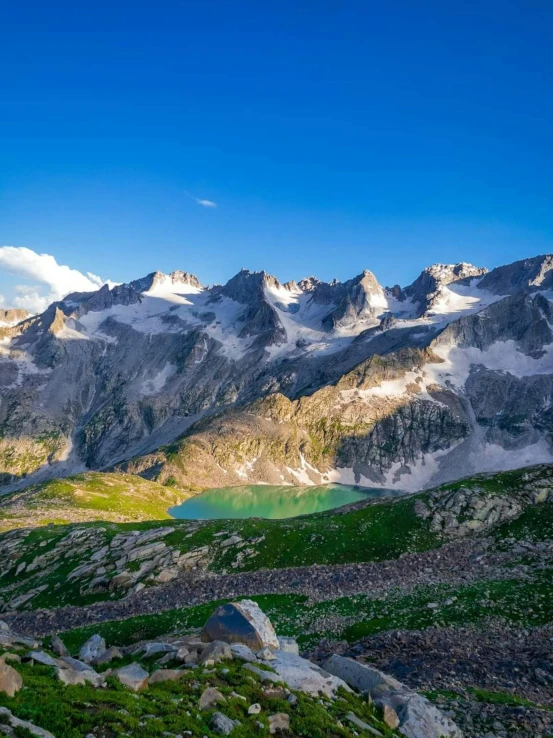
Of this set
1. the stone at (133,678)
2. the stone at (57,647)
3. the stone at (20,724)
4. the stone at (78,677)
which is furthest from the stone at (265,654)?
the stone at (20,724)

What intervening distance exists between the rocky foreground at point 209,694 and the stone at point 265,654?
62mm

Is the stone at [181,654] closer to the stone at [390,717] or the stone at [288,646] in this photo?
the stone at [288,646]

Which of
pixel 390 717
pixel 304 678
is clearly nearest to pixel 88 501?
pixel 304 678

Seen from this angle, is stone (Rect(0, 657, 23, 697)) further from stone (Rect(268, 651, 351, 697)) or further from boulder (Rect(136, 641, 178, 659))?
stone (Rect(268, 651, 351, 697))

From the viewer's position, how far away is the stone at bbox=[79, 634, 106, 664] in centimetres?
2058

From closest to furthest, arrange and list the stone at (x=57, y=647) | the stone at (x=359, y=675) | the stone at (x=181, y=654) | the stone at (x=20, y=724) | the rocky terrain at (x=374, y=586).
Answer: the stone at (x=20, y=724), the stone at (x=181, y=654), the stone at (x=359, y=675), the stone at (x=57, y=647), the rocky terrain at (x=374, y=586)

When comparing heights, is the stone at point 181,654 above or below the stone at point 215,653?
below

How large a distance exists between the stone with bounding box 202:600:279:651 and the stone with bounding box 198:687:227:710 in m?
6.50

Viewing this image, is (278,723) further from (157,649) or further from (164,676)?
(157,649)

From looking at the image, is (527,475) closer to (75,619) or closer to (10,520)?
(75,619)

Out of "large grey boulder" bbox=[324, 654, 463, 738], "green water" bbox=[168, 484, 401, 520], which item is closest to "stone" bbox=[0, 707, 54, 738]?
"large grey boulder" bbox=[324, 654, 463, 738]

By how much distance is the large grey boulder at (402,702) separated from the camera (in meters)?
15.9

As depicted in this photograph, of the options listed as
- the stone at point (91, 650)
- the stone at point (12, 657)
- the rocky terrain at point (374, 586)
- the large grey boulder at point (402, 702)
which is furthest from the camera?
the rocky terrain at point (374, 586)

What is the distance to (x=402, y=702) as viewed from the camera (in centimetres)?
1695
